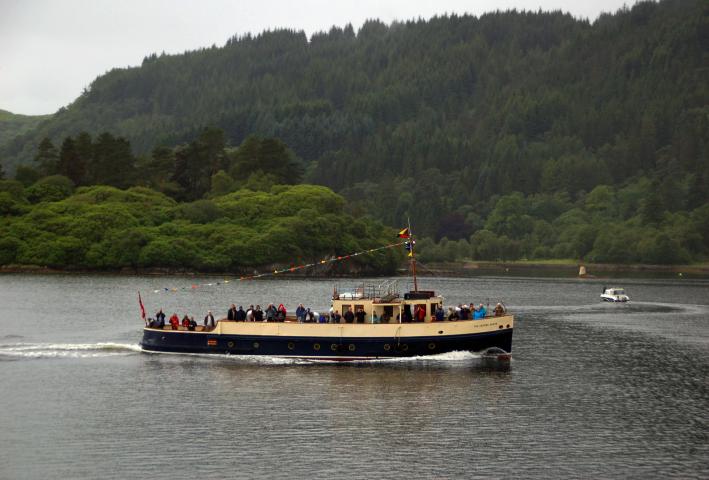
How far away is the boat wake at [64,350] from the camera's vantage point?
2429 inches

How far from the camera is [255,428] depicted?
4228 cm

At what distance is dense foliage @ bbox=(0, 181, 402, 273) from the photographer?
505ft

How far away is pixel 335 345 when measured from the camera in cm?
5884

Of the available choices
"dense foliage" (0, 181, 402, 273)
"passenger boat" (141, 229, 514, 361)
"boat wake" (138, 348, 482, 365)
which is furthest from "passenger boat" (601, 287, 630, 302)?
"boat wake" (138, 348, 482, 365)

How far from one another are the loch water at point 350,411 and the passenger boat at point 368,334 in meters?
0.79

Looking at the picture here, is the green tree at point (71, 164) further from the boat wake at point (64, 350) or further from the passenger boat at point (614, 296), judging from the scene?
the boat wake at point (64, 350)

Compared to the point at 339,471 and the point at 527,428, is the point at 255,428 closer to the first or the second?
the point at 339,471

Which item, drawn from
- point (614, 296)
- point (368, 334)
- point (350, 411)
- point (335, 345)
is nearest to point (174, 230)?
point (614, 296)

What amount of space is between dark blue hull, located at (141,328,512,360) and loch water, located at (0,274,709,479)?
66cm

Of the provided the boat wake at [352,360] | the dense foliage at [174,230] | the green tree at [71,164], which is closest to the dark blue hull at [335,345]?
the boat wake at [352,360]

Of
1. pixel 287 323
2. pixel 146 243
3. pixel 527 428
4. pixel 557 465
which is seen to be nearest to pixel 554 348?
pixel 287 323

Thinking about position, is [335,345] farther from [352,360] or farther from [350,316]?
[350,316]

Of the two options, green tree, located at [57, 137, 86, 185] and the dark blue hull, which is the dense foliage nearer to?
green tree, located at [57, 137, 86, 185]

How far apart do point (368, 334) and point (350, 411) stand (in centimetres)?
1332
